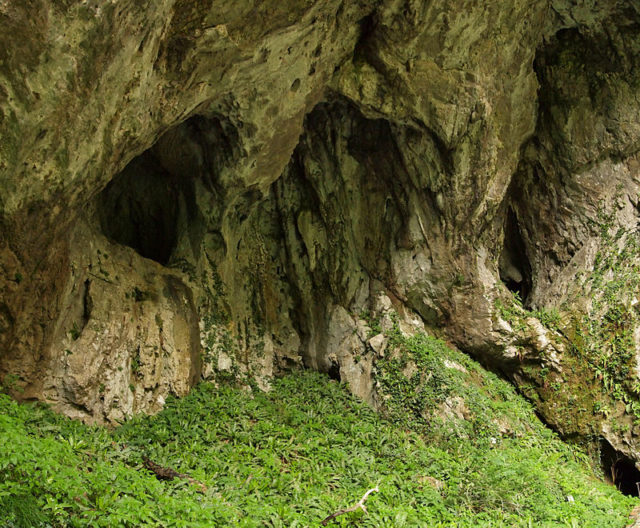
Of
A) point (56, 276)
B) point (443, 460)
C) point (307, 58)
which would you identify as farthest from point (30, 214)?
point (443, 460)

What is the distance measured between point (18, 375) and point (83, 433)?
109 centimetres

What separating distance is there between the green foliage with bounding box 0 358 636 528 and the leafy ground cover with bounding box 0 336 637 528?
22 millimetres

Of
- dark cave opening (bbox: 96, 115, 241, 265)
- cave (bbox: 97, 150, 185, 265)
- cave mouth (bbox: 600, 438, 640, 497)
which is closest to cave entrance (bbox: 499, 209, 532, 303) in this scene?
cave mouth (bbox: 600, 438, 640, 497)

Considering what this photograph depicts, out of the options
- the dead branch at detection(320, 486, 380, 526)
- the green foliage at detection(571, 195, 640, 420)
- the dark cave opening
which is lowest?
the dead branch at detection(320, 486, 380, 526)

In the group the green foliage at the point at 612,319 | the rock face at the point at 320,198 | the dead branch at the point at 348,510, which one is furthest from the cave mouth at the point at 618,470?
the dead branch at the point at 348,510

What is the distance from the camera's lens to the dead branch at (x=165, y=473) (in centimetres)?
600

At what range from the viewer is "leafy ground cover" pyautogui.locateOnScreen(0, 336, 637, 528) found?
4.54 meters

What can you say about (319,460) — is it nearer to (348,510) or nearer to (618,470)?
(348,510)

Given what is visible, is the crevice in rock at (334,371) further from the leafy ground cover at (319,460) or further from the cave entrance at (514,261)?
the cave entrance at (514,261)

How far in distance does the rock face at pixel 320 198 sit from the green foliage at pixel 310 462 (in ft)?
2.60

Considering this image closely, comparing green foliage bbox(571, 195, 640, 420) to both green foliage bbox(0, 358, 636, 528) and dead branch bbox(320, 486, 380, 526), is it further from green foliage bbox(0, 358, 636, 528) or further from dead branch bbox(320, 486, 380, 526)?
dead branch bbox(320, 486, 380, 526)

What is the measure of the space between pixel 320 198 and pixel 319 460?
246 inches

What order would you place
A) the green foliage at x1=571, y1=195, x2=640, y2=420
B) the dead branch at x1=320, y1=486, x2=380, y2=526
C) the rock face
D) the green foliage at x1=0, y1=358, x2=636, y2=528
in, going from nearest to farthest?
the green foliage at x1=0, y1=358, x2=636, y2=528 < the dead branch at x1=320, y1=486, x2=380, y2=526 < the rock face < the green foliage at x1=571, y1=195, x2=640, y2=420

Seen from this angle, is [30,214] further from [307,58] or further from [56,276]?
[307,58]
